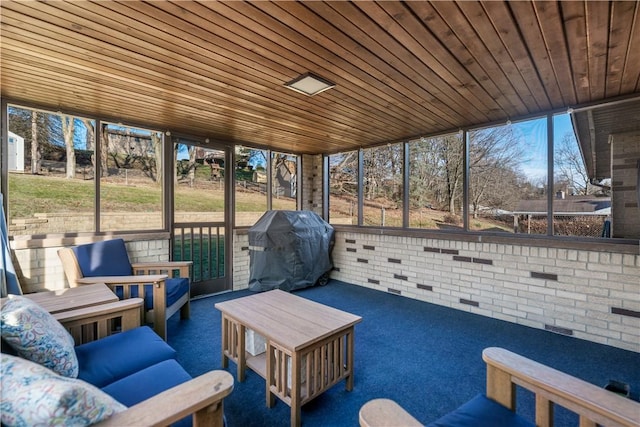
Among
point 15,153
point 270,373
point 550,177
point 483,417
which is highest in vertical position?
point 15,153

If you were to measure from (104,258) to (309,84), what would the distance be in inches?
110

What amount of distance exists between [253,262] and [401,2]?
3.82 meters

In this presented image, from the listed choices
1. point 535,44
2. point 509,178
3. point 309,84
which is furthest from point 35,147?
point 509,178

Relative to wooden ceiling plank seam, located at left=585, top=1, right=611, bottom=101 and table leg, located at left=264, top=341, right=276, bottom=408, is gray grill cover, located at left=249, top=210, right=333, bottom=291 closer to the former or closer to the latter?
table leg, located at left=264, top=341, right=276, bottom=408

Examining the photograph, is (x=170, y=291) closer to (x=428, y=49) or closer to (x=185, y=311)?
(x=185, y=311)

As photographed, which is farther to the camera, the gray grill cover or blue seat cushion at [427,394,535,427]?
the gray grill cover

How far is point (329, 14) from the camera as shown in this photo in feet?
5.52

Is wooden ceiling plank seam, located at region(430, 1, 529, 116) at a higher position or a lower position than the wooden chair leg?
higher

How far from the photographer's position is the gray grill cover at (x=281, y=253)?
444cm

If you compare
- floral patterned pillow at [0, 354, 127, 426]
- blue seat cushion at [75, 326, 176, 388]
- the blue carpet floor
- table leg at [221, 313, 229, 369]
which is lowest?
the blue carpet floor

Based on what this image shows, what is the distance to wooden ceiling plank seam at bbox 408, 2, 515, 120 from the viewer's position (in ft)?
5.42

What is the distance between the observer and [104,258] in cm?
313

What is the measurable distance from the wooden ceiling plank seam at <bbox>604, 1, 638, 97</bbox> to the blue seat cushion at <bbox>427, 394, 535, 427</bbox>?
85.5 inches

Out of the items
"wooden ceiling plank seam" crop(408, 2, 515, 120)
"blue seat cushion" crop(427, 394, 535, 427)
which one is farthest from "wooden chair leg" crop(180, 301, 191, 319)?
"wooden ceiling plank seam" crop(408, 2, 515, 120)
